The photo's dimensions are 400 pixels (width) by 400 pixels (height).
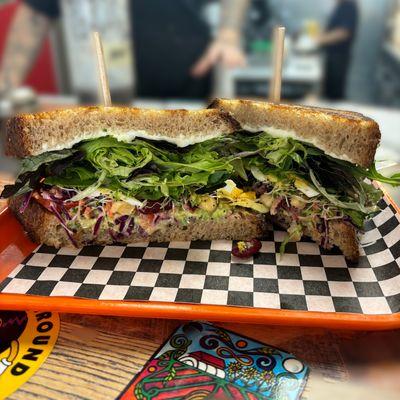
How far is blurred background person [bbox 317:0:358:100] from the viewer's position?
15.3ft

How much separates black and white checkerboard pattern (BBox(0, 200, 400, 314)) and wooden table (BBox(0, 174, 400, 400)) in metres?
0.09

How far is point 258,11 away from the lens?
4898mm

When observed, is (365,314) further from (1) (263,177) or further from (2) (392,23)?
(2) (392,23)

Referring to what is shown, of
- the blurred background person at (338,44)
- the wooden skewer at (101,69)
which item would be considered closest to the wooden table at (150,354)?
the wooden skewer at (101,69)

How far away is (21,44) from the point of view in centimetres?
460

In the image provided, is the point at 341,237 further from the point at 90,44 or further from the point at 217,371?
the point at 90,44

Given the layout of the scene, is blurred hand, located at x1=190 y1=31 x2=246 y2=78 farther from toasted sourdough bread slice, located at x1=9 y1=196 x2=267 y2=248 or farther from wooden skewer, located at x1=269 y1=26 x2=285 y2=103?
toasted sourdough bread slice, located at x1=9 y1=196 x2=267 y2=248

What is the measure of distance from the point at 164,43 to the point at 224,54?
0.97 meters

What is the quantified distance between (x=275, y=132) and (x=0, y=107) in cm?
363

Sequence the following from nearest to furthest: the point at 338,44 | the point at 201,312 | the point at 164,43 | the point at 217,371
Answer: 1. the point at 217,371
2. the point at 201,312
3. the point at 338,44
4. the point at 164,43

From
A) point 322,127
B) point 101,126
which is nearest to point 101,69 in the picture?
point 101,126

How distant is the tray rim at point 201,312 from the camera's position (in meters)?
1.31

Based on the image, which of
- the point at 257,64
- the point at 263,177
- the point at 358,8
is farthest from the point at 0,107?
the point at 358,8

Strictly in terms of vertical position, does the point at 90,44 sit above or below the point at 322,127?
below
